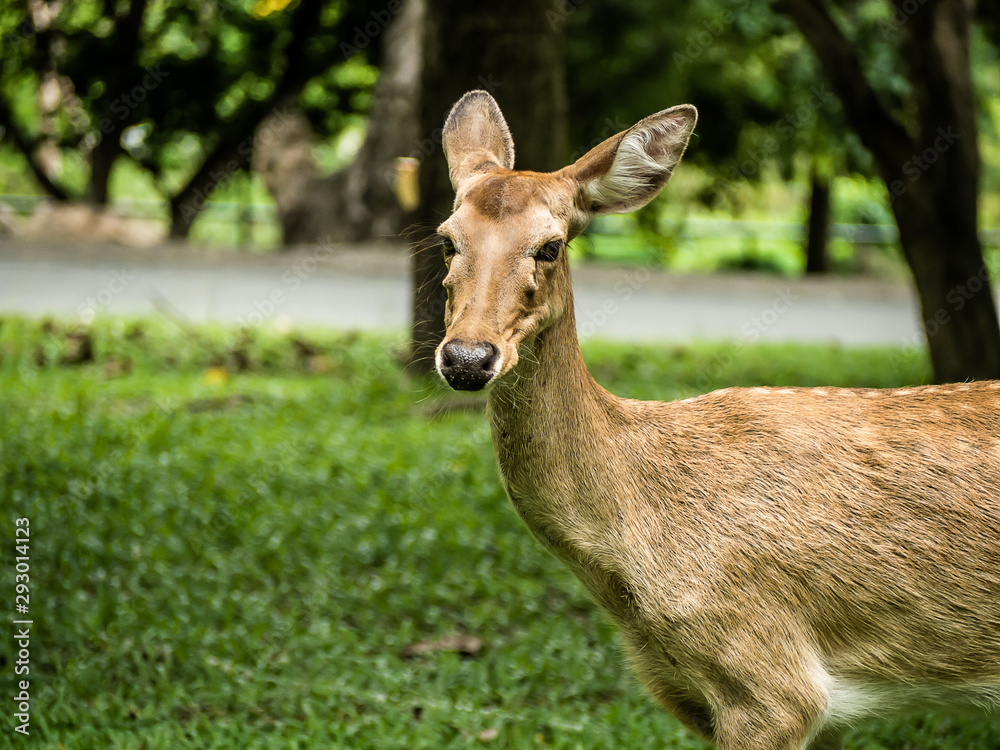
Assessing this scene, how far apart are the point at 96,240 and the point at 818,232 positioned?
12.8 metres

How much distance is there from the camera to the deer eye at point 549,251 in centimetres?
295

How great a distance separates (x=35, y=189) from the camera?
27625mm

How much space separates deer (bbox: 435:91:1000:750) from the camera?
9.76ft

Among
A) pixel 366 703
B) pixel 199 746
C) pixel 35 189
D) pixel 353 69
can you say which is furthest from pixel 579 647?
pixel 35 189

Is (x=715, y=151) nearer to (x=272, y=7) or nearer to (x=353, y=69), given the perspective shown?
(x=353, y=69)

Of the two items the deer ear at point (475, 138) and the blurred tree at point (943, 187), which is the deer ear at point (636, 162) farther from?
the blurred tree at point (943, 187)

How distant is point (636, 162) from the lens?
10.3 feet

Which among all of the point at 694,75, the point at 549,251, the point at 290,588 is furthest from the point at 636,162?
the point at 694,75

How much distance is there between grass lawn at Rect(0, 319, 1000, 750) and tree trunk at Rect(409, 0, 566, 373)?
1300 mm
